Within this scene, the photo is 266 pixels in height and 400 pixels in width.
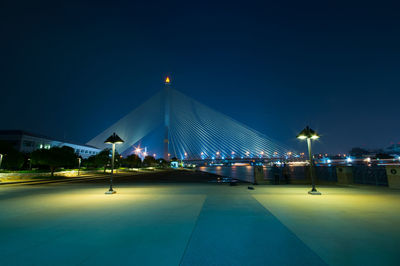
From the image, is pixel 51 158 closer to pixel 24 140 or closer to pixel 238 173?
pixel 238 173

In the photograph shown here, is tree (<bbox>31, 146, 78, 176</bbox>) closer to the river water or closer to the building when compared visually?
the river water

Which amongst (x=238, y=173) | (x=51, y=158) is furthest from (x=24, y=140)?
(x=238, y=173)

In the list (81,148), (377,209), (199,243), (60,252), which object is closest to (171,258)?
(199,243)

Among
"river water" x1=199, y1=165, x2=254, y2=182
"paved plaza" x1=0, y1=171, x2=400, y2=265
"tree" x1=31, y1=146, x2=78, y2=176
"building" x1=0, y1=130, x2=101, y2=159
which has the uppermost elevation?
"building" x1=0, y1=130, x2=101, y2=159

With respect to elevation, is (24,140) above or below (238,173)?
above

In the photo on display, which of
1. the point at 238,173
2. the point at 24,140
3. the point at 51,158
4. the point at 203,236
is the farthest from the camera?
the point at 24,140

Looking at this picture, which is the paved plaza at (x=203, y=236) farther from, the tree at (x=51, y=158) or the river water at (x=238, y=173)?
the tree at (x=51, y=158)

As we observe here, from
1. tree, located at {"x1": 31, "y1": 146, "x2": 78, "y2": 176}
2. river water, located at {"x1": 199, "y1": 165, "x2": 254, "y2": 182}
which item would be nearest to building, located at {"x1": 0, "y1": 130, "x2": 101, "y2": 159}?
tree, located at {"x1": 31, "y1": 146, "x2": 78, "y2": 176}

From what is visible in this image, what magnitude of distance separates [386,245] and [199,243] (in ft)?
11.1

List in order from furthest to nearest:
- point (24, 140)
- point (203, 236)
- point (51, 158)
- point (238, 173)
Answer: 1. point (24, 140)
2. point (238, 173)
3. point (51, 158)
4. point (203, 236)

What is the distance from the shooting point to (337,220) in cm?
511

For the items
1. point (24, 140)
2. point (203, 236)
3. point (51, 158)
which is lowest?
point (203, 236)

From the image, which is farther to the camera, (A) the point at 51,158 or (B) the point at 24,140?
(B) the point at 24,140

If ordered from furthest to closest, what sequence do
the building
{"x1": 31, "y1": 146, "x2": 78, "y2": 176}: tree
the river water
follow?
the building → the river water → {"x1": 31, "y1": 146, "x2": 78, "y2": 176}: tree
